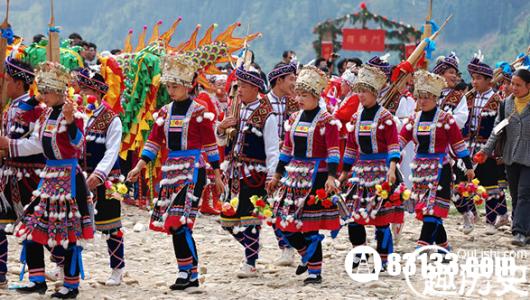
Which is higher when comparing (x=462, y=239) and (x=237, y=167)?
(x=237, y=167)

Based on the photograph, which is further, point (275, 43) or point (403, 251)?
point (275, 43)

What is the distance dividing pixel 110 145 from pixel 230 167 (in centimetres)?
133

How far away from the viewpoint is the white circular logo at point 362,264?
26.3 ft

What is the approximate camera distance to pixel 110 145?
24.7 feet

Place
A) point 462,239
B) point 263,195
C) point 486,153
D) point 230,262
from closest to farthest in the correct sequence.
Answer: point 263,195 < point 230,262 < point 486,153 < point 462,239

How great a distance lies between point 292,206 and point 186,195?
0.95m

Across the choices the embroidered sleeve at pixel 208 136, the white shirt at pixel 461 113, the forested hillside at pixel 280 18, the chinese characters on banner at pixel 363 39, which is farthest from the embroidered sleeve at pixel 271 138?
the forested hillside at pixel 280 18

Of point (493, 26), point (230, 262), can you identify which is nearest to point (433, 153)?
point (230, 262)

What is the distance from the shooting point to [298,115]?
786 cm

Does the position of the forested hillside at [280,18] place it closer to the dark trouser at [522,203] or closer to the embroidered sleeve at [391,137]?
the dark trouser at [522,203]

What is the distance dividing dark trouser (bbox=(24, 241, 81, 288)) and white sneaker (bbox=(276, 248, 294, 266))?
245cm

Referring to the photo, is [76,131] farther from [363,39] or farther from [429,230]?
[363,39]

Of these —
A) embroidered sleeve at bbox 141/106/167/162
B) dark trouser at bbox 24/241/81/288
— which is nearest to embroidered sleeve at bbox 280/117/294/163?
embroidered sleeve at bbox 141/106/167/162

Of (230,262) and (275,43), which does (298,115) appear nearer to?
(230,262)
